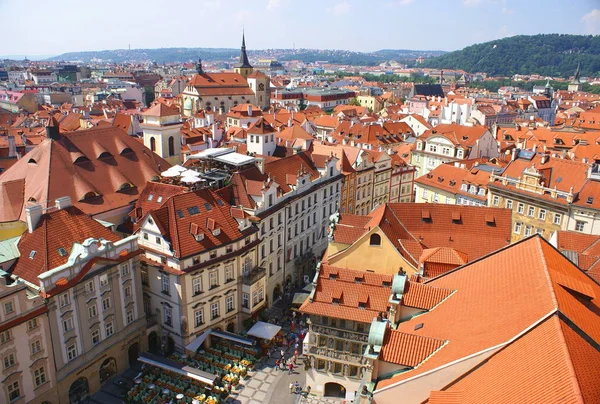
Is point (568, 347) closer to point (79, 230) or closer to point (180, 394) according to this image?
point (180, 394)

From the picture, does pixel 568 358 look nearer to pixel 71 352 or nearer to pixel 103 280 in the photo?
pixel 103 280

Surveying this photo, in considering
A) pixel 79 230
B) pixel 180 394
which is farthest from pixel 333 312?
pixel 79 230

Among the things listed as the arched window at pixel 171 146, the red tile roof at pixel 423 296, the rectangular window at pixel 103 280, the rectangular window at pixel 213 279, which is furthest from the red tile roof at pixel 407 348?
the arched window at pixel 171 146

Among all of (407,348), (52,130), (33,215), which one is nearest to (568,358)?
(407,348)

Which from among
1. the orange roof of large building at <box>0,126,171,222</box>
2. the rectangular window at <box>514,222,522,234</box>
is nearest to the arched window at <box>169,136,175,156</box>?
the orange roof of large building at <box>0,126,171,222</box>

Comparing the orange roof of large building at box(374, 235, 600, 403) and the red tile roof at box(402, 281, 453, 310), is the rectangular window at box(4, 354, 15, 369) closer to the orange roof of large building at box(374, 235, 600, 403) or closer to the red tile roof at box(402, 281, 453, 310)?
the orange roof of large building at box(374, 235, 600, 403)

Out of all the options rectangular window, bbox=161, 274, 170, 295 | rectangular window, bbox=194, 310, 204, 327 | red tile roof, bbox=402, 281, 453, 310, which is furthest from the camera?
rectangular window, bbox=194, 310, 204, 327
